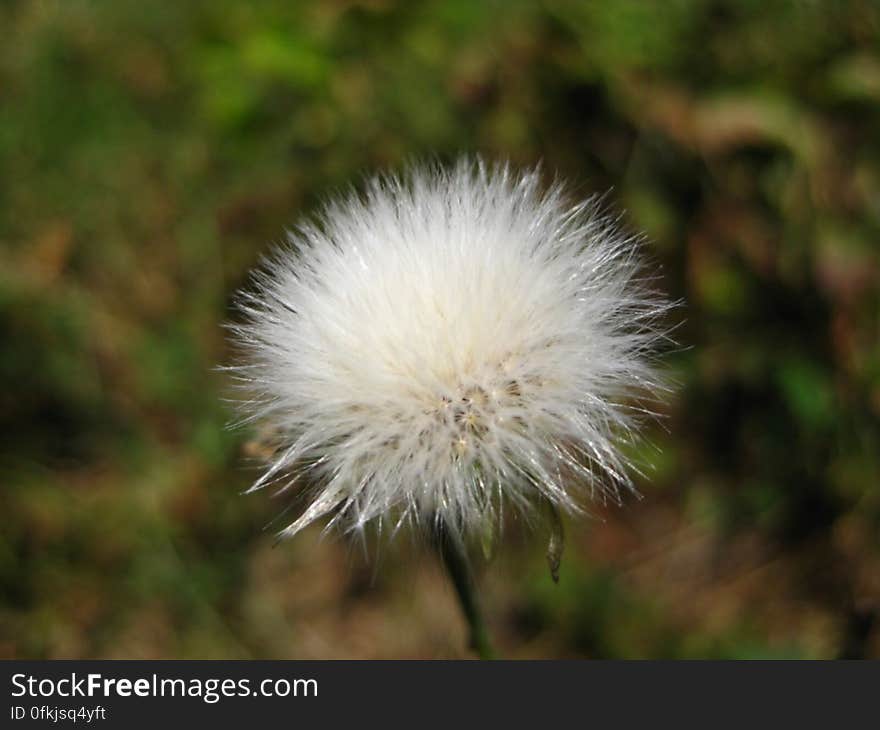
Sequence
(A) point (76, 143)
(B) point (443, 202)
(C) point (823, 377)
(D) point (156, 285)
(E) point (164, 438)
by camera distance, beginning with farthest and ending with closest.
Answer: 1. (A) point (76, 143)
2. (D) point (156, 285)
3. (E) point (164, 438)
4. (C) point (823, 377)
5. (B) point (443, 202)

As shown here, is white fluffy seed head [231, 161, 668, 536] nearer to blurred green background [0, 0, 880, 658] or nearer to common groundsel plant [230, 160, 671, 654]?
common groundsel plant [230, 160, 671, 654]

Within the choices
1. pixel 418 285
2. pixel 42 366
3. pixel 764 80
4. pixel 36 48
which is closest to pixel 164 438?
pixel 42 366

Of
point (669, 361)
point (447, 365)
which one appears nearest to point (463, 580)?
point (447, 365)

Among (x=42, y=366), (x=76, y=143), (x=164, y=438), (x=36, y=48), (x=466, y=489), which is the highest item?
(x=36, y=48)

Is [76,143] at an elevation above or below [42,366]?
above

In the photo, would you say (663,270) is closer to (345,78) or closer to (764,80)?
(764,80)

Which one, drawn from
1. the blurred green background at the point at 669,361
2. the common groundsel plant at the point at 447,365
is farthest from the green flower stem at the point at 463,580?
the blurred green background at the point at 669,361
